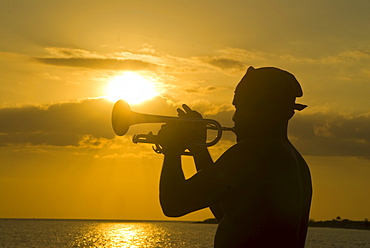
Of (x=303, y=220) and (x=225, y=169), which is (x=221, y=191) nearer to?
(x=225, y=169)

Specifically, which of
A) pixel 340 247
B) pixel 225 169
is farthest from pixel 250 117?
pixel 340 247

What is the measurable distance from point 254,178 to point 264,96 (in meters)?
0.69

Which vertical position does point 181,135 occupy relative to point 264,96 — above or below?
below

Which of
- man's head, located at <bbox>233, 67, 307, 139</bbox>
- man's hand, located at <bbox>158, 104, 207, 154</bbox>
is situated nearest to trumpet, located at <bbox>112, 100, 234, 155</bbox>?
man's hand, located at <bbox>158, 104, 207, 154</bbox>

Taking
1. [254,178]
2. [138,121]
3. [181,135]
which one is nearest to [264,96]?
[254,178]

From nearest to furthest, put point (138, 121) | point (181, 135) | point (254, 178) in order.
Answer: point (254, 178), point (181, 135), point (138, 121)

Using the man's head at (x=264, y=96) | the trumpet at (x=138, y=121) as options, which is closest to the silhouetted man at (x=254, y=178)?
the man's head at (x=264, y=96)

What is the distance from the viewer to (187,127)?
6.16 metres

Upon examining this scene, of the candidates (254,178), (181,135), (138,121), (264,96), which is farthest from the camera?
(138,121)

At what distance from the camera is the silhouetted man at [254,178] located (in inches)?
216

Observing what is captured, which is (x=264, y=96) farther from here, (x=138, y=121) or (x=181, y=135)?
(x=138, y=121)

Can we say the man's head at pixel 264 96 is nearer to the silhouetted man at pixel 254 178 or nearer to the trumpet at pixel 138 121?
the silhouetted man at pixel 254 178

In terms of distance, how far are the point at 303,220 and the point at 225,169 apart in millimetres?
907

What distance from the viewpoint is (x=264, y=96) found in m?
5.71
